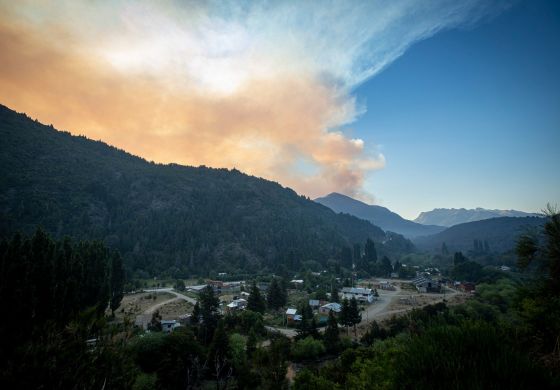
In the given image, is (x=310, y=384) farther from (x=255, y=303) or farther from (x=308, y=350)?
(x=255, y=303)

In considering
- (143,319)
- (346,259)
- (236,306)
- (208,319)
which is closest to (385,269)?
(346,259)

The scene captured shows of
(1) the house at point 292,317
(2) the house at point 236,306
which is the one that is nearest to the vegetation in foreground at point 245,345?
(1) the house at point 292,317

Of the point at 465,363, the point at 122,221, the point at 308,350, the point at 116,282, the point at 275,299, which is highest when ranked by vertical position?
the point at 122,221


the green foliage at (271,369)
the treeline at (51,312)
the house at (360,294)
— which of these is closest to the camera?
the treeline at (51,312)

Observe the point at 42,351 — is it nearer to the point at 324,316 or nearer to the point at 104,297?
the point at 104,297

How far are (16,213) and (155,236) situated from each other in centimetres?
5798

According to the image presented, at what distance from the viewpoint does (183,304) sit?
69.1 meters

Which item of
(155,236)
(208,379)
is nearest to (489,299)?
(208,379)

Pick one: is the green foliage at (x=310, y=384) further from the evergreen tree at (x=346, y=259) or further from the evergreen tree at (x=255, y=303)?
the evergreen tree at (x=346, y=259)

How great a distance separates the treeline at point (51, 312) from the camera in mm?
11312

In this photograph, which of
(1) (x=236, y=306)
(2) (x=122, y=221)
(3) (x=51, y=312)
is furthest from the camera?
(2) (x=122, y=221)

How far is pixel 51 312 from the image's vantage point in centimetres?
2922

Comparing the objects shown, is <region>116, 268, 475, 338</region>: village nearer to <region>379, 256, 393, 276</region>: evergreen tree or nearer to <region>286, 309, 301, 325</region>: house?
<region>286, 309, 301, 325</region>: house

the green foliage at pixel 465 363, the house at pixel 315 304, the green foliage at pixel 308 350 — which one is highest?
the green foliage at pixel 465 363
